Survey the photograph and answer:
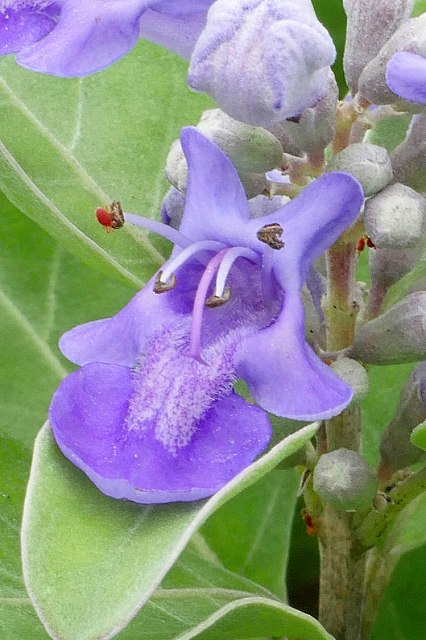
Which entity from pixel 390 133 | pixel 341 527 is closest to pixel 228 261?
pixel 341 527

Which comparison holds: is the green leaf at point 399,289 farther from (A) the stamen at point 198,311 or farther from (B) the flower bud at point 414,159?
(A) the stamen at point 198,311

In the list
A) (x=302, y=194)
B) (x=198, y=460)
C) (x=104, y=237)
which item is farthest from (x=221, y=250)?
(x=104, y=237)

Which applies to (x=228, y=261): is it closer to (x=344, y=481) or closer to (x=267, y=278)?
(x=267, y=278)

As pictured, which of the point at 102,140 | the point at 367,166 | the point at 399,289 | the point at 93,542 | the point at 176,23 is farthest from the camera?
the point at 102,140

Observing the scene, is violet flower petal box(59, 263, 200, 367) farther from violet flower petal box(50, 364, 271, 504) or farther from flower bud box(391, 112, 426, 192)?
flower bud box(391, 112, 426, 192)

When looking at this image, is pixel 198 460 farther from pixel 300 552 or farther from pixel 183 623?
pixel 300 552

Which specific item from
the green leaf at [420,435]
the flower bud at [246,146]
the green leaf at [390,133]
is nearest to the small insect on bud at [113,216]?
the flower bud at [246,146]
